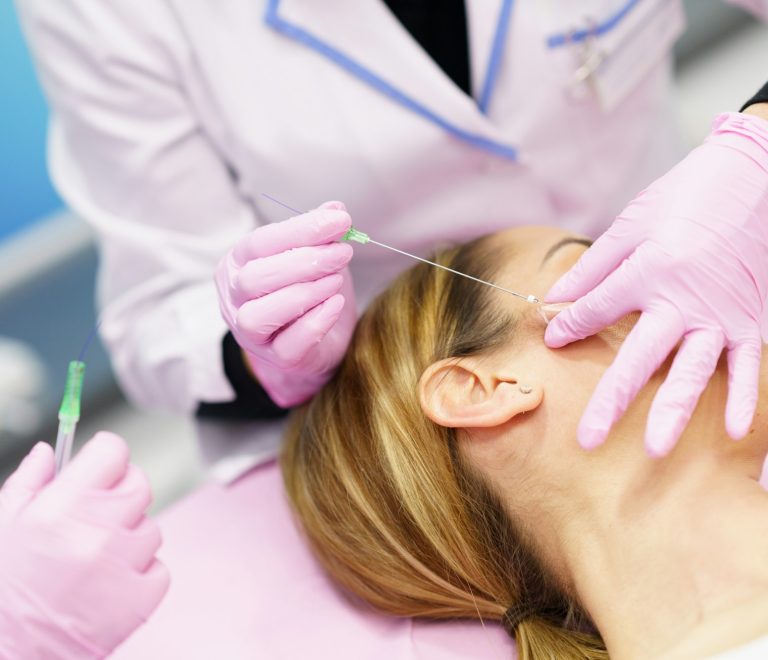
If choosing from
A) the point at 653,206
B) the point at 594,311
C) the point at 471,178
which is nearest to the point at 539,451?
the point at 594,311

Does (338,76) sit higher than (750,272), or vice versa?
(338,76)

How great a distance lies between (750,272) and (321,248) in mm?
529

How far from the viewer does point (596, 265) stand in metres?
1.06

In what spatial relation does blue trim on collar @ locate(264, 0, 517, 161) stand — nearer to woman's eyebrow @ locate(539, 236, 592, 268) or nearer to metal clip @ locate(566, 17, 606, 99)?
metal clip @ locate(566, 17, 606, 99)

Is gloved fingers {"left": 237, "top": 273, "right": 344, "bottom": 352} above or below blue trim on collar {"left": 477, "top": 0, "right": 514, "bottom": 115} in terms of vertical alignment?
below

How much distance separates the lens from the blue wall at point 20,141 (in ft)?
Result: 6.72

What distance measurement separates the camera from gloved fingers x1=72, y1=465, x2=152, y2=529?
935 mm

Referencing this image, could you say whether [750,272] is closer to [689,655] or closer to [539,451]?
[539,451]

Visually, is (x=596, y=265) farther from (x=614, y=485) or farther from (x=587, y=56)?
(x=587, y=56)

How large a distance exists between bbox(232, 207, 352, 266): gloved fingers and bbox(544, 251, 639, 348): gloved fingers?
0.97ft

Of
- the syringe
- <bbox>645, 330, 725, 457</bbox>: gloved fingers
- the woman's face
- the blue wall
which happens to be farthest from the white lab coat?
the blue wall

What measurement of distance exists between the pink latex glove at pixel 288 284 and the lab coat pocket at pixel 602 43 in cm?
57

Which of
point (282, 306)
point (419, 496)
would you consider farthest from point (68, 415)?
point (419, 496)

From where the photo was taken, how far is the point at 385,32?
1333 mm
